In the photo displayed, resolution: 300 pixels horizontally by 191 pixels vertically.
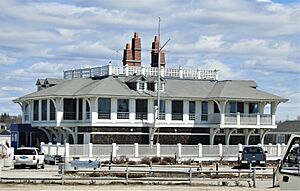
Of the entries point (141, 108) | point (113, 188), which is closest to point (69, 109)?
point (141, 108)

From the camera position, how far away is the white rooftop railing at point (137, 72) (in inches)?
2891

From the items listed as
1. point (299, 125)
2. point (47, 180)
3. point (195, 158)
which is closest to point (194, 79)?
point (195, 158)

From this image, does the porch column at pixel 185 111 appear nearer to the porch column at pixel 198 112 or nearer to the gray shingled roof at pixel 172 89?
the gray shingled roof at pixel 172 89

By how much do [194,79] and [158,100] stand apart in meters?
9.04

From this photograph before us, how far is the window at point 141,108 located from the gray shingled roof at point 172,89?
656mm

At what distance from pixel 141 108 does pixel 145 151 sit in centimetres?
672

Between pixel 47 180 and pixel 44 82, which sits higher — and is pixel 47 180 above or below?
below

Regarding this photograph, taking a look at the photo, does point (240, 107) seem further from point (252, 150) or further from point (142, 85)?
point (252, 150)

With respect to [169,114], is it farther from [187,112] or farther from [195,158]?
[195,158]

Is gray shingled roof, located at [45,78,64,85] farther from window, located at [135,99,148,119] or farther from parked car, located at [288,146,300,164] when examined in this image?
parked car, located at [288,146,300,164]

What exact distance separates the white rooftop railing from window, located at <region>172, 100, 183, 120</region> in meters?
4.69

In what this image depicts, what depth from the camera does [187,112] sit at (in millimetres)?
70938

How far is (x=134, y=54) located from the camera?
76438mm

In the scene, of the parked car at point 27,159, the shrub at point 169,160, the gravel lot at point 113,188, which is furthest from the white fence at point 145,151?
the gravel lot at point 113,188
